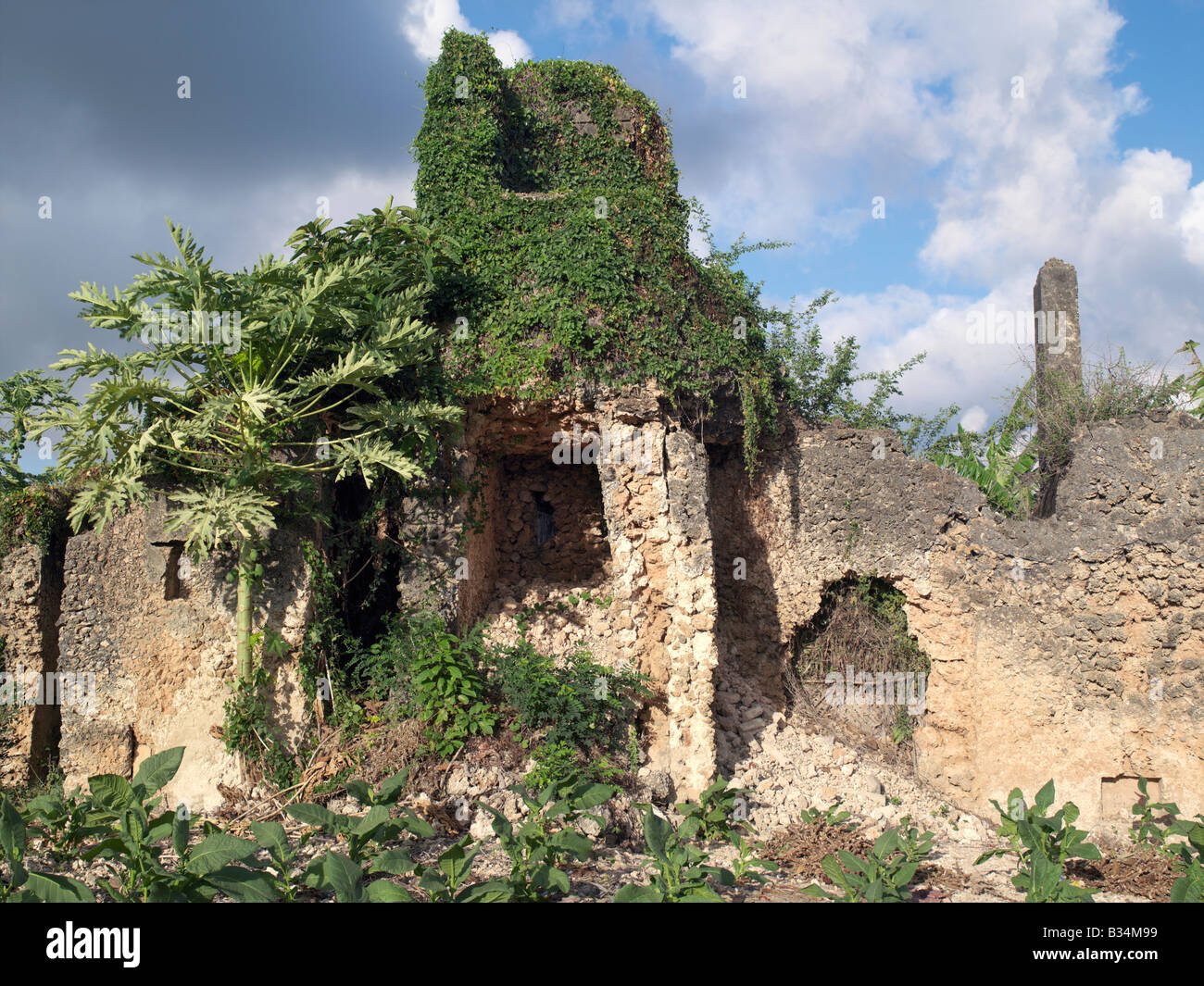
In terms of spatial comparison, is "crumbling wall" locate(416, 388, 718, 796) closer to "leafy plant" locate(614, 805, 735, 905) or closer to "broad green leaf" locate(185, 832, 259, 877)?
"leafy plant" locate(614, 805, 735, 905)

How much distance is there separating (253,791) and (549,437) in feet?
15.1

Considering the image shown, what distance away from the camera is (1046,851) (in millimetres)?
6203

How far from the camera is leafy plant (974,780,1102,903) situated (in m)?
5.27

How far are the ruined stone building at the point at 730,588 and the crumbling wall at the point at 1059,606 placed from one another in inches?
0.9

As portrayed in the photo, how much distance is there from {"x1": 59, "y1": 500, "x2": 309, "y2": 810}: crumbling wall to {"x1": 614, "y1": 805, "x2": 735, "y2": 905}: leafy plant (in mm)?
4204

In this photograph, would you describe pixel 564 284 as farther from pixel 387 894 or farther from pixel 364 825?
pixel 387 894

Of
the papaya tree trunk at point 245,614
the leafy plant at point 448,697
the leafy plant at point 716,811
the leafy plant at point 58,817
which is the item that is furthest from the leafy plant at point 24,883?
Answer: the leafy plant at point 716,811

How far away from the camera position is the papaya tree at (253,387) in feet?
22.3

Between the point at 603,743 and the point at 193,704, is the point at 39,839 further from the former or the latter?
the point at 603,743

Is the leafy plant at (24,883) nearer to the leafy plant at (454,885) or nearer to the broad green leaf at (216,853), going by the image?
the broad green leaf at (216,853)

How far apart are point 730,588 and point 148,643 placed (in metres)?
6.60
